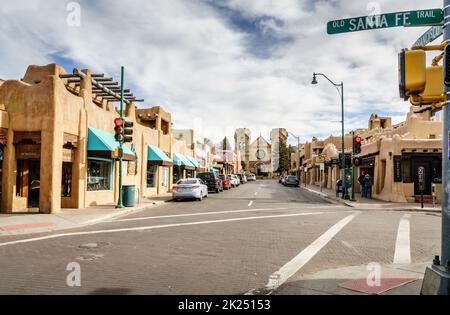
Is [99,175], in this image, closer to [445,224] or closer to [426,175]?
[445,224]

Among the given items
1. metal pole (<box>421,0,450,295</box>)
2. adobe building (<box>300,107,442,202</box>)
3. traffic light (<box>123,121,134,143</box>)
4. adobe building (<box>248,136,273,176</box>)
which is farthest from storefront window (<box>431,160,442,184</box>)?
adobe building (<box>248,136,273,176</box>)

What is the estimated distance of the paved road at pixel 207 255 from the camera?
19.4ft

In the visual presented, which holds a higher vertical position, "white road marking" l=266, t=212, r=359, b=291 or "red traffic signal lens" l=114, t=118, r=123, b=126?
"red traffic signal lens" l=114, t=118, r=123, b=126

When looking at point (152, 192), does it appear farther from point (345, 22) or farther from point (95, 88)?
point (345, 22)

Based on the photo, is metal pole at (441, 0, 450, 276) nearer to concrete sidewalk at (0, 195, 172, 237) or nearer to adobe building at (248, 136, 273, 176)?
concrete sidewalk at (0, 195, 172, 237)

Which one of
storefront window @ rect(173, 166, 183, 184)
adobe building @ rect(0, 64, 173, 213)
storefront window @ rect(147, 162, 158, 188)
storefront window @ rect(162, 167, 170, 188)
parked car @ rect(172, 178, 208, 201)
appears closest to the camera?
adobe building @ rect(0, 64, 173, 213)

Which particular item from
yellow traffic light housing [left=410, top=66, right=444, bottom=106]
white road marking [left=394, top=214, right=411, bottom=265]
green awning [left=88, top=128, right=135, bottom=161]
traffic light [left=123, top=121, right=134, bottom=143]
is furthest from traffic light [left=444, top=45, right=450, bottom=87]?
green awning [left=88, top=128, right=135, bottom=161]

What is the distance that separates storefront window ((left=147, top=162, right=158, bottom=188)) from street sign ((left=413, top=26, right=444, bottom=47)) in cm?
2424

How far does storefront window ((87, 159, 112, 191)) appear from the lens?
19078 millimetres

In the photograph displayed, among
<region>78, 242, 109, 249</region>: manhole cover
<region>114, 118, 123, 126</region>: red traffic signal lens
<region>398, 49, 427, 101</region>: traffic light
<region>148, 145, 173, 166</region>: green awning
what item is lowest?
<region>78, 242, 109, 249</region>: manhole cover

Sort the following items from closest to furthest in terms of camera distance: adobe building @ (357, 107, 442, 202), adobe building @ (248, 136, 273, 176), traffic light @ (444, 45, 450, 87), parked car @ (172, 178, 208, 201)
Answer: traffic light @ (444, 45, 450, 87) < parked car @ (172, 178, 208, 201) < adobe building @ (357, 107, 442, 202) < adobe building @ (248, 136, 273, 176)

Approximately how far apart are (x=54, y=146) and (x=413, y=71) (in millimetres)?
14037

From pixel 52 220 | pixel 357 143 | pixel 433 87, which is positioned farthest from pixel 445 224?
pixel 357 143

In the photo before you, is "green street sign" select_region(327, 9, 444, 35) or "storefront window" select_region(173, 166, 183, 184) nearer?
"green street sign" select_region(327, 9, 444, 35)
